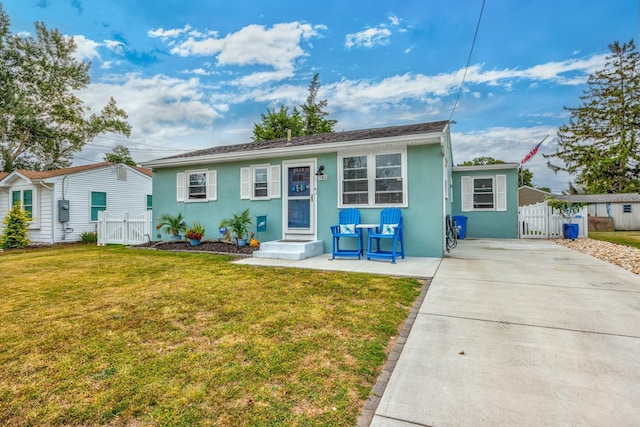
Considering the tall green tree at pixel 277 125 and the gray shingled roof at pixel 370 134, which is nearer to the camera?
the gray shingled roof at pixel 370 134

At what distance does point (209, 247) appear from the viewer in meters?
8.27

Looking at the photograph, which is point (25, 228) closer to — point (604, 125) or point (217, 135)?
point (217, 135)

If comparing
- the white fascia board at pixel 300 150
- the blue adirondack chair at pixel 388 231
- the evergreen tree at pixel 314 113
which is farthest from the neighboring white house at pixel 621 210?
the blue adirondack chair at pixel 388 231

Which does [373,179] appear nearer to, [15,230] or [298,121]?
[15,230]

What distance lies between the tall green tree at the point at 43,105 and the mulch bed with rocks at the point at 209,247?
606 inches

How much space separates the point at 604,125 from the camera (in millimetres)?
21922

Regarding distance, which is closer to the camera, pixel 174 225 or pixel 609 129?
pixel 174 225

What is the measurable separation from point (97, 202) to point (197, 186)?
22.6ft

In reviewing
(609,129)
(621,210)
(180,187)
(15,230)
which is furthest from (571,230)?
(15,230)

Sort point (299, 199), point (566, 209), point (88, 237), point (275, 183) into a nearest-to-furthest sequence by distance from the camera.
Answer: point (299, 199)
point (275, 183)
point (566, 209)
point (88, 237)

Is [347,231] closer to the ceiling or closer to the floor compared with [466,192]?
closer to the floor

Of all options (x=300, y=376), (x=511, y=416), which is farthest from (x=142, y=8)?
(x=511, y=416)

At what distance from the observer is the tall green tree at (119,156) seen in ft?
84.8

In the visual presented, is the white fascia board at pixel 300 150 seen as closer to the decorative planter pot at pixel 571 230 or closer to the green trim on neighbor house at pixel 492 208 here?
the green trim on neighbor house at pixel 492 208
